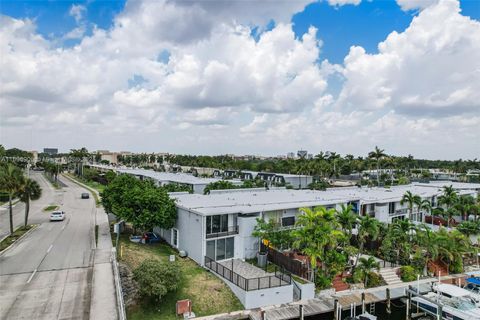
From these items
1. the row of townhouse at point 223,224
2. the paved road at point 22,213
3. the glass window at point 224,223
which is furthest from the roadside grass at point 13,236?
the glass window at point 224,223

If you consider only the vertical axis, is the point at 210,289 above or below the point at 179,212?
below

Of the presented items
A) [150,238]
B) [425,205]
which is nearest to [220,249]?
[150,238]

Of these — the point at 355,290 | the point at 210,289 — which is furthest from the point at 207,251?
the point at 355,290

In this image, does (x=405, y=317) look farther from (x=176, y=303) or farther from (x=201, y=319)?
(x=176, y=303)

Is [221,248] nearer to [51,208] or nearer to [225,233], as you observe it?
[225,233]

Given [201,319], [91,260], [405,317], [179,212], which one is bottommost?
[405,317]

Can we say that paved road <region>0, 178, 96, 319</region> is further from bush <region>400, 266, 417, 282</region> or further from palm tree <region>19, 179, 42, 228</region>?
bush <region>400, 266, 417, 282</region>
